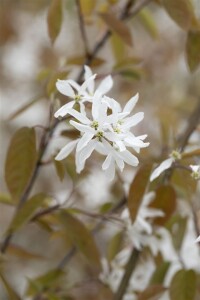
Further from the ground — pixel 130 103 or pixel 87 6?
pixel 87 6

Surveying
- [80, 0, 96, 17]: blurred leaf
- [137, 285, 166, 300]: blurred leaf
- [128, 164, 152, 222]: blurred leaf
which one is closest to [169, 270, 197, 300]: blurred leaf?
[137, 285, 166, 300]: blurred leaf

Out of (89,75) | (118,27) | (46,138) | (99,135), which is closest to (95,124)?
(99,135)

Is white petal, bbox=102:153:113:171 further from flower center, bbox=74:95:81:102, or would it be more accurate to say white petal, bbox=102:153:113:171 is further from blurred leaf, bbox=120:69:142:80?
blurred leaf, bbox=120:69:142:80

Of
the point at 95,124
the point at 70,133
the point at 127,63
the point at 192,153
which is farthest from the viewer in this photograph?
the point at 127,63

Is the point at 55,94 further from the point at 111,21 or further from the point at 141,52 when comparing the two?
the point at 141,52

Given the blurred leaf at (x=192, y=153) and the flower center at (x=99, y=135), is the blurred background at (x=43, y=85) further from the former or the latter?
the flower center at (x=99, y=135)

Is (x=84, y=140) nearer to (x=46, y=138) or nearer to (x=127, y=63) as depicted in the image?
(x=46, y=138)

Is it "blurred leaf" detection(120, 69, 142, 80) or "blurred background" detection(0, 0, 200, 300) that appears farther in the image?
"blurred background" detection(0, 0, 200, 300)
